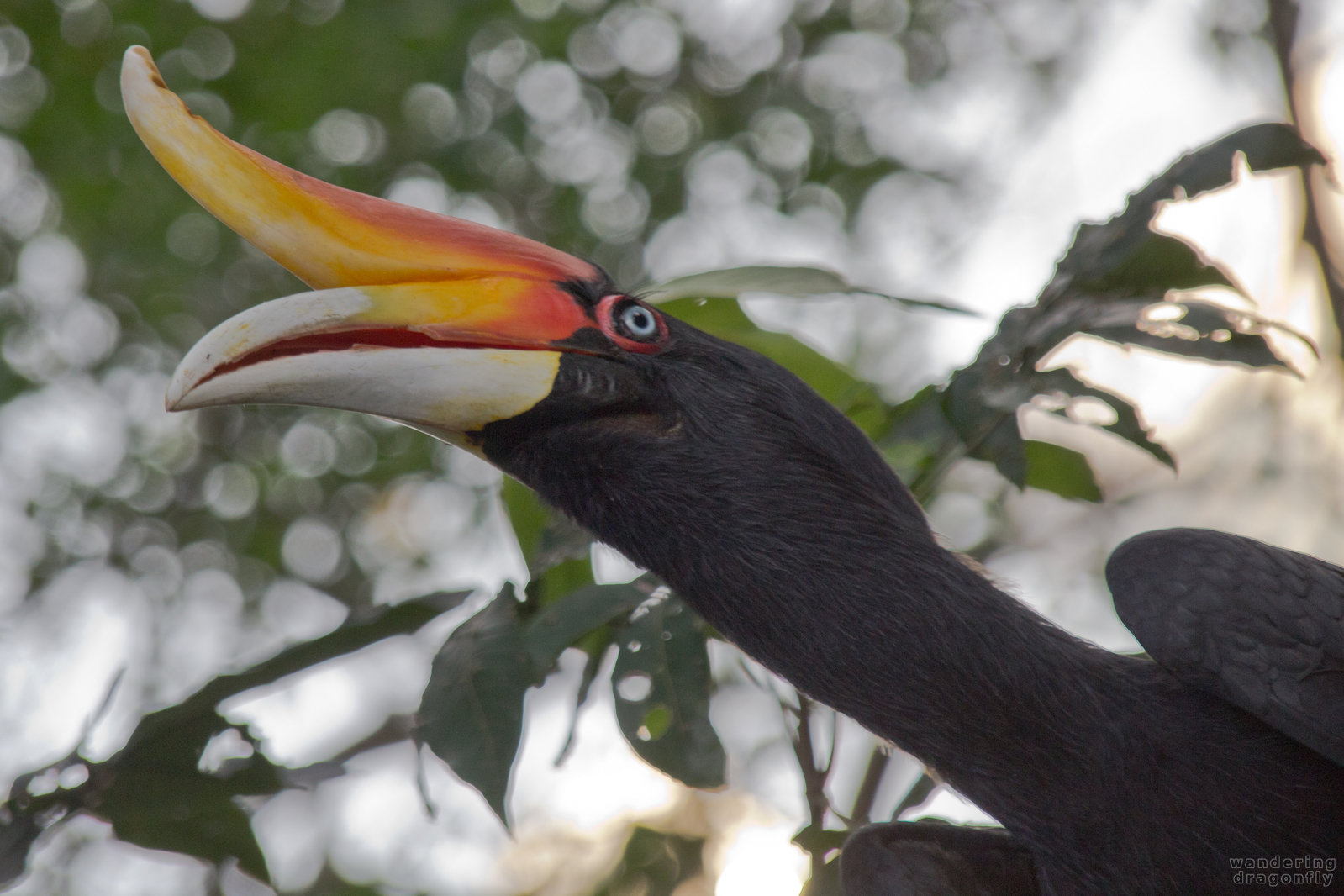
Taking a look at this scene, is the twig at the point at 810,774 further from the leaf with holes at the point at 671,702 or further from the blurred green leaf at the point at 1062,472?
the blurred green leaf at the point at 1062,472

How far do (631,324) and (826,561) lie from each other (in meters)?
0.50

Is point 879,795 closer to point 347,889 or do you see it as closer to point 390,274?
point 347,889

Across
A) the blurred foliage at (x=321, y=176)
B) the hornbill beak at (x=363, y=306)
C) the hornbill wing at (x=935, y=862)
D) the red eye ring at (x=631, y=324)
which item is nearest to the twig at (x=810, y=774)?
the hornbill wing at (x=935, y=862)

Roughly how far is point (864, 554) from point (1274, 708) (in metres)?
0.64

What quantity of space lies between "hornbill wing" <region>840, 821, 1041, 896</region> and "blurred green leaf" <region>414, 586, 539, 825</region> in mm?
618

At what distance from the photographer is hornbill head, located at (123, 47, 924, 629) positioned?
1.67 meters

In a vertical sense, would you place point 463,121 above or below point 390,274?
below

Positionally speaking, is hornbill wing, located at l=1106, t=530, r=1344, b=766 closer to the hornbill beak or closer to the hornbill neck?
the hornbill neck

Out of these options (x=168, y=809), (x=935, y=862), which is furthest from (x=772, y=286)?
(x=168, y=809)

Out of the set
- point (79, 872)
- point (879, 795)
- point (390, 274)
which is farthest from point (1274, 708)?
point (79, 872)

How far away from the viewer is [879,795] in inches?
110

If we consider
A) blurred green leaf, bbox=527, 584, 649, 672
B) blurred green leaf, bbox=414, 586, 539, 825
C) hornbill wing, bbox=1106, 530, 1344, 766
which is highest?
hornbill wing, bbox=1106, 530, 1344, 766

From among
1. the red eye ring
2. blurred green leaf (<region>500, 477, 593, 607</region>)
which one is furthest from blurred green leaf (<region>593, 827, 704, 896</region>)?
the red eye ring

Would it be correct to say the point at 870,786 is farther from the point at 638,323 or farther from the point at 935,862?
the point at 638,323
